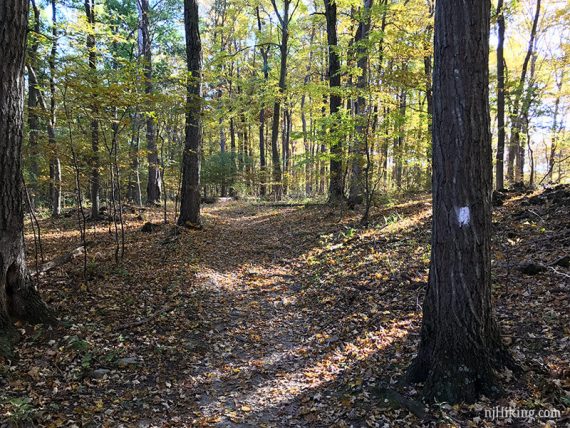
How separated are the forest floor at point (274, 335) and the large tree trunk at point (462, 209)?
0.28 meters

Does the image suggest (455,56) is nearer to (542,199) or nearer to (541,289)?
(541,289)

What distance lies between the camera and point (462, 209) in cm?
344

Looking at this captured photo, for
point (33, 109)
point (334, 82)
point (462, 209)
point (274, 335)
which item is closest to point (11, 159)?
point (33, 109)

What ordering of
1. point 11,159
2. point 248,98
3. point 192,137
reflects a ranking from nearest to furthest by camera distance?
1. point 11,159
2. point 192,137
3. point 248,98

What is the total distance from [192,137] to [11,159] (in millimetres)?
6817

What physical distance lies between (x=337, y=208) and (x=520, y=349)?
9794 millimetres

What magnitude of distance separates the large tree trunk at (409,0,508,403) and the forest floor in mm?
275

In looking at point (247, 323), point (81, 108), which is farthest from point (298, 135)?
point (247, 323)

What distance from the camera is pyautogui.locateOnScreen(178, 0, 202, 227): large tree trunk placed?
1071 cm

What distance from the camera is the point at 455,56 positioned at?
3.40 metres

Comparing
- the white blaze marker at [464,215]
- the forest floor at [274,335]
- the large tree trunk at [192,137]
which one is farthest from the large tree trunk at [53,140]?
the white blaze marker at [464,215]

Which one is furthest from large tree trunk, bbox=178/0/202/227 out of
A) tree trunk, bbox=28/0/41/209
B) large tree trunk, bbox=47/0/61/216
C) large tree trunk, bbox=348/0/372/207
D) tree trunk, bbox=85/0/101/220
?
large tree trunk, bbox=348/0/372/207

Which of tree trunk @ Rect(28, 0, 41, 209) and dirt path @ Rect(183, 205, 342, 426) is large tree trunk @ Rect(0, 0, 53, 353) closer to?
tree trunk @ Rect(28, 0, 41, 209)

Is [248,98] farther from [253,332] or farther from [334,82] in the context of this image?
[253,332]
